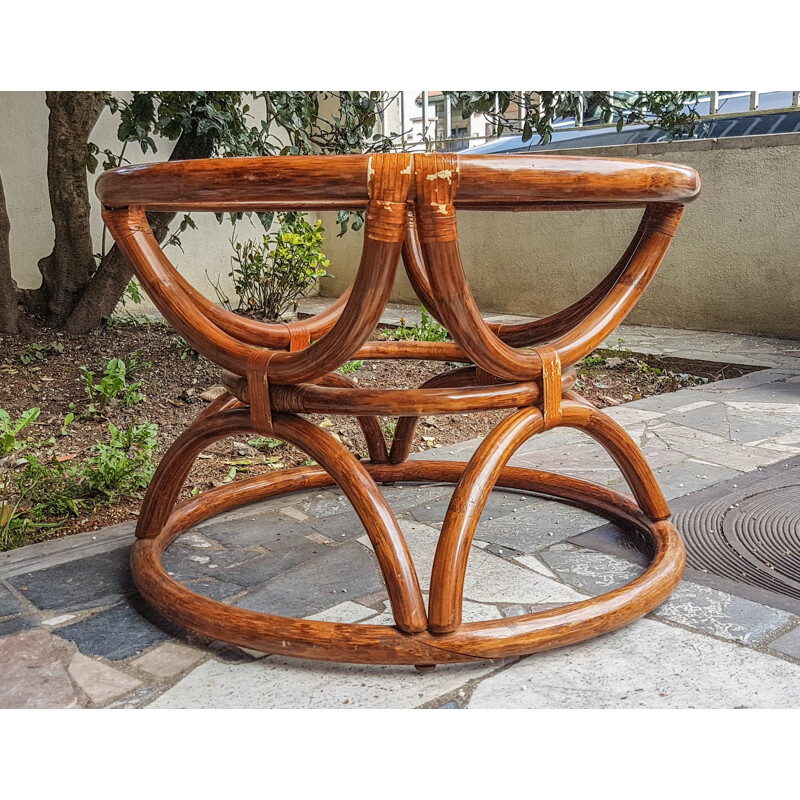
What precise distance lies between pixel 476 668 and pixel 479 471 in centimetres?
37

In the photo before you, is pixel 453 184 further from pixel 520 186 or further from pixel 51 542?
pixel 51 542

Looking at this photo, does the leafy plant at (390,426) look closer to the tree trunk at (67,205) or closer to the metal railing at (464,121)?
the tree trunk at (67,205)

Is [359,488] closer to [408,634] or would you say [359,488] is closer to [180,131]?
[408,634]

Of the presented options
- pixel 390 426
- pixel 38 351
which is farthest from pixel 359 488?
pixel 38 351

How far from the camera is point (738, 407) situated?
12.1 feet

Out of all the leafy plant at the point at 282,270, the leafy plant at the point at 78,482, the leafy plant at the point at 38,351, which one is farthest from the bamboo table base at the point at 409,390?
the leafy plant at the point at 282,270

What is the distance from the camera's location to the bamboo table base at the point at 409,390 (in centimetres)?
143

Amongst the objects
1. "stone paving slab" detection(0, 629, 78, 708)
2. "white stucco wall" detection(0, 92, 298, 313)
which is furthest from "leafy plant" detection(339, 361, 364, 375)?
"stone paving slab" detection(0, 629, 78, 708)

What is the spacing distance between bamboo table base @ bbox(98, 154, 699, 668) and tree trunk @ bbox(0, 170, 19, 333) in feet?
8.16

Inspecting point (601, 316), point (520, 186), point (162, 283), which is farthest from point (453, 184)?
point (162, 283)

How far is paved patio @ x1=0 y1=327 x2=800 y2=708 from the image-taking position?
58.6 inches

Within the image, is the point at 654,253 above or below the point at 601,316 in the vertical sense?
above

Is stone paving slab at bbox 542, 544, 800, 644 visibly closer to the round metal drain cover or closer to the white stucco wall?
the round metal drain cover

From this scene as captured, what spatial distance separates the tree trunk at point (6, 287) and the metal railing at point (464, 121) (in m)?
2.88
